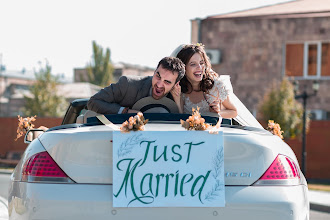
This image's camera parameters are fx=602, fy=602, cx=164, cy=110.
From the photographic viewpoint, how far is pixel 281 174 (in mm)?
3828

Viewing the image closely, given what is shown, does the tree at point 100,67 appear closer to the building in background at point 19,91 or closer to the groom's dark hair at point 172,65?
the building in background at point 19,91

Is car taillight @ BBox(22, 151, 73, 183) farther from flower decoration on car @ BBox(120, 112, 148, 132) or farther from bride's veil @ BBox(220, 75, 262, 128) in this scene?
bride's veil @ BBox(220, 75, 262, 128)

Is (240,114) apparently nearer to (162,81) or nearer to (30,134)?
(162,81)

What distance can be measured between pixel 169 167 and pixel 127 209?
1.21 feet

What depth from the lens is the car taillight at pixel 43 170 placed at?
12.2 ft

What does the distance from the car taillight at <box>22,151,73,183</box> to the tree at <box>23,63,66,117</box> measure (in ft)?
145

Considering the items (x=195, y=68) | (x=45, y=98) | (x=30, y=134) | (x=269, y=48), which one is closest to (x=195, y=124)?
(x=195, y=68)

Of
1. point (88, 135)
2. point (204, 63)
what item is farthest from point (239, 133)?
point (204, 63)

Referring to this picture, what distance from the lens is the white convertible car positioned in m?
3.63

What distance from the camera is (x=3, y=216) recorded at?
26.3ft

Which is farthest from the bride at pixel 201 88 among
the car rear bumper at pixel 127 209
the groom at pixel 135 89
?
the car rear bumper at pixel 127 209

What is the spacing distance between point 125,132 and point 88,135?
231mm

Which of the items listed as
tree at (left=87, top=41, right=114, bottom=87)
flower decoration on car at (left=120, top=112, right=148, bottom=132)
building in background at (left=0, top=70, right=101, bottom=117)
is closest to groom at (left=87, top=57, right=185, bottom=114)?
flower decoration on car at (left=120, top=112, right=148, bottom=132)

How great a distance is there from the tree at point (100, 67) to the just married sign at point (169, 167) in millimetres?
65350
